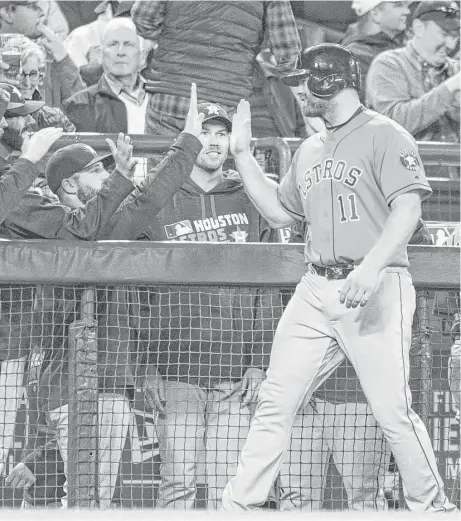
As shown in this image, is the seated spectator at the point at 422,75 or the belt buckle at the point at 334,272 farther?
the seated spectator at the point at 422,75

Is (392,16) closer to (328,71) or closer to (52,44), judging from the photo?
(52,44)

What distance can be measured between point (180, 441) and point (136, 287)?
2.24ft

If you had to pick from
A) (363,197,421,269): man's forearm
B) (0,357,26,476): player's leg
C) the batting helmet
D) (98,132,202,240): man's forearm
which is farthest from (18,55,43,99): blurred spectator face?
(363,197,421,269): man's forearm

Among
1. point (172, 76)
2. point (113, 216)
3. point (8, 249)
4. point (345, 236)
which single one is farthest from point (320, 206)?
point (172, 76)

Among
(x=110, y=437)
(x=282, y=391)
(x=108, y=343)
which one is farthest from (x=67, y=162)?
(x=282, y=391)

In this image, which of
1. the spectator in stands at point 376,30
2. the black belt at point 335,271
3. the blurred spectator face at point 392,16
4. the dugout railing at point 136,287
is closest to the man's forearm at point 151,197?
the dugout railing at point 136,287

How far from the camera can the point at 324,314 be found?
4.14 meters

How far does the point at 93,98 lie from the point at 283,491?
2.94 m

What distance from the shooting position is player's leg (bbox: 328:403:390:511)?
4.66 meters

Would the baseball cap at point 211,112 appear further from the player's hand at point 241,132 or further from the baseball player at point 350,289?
the baseball player at point 350,289

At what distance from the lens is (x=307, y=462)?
4828mm

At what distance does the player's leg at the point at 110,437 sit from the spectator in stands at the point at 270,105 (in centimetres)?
258

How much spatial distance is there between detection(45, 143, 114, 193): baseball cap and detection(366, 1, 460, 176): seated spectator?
187 centimetres

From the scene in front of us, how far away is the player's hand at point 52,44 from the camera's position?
7055mm
